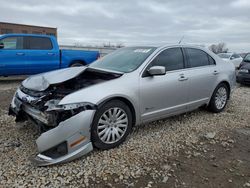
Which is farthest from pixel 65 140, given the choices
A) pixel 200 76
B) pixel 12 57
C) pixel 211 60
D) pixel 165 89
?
pixel 12 57

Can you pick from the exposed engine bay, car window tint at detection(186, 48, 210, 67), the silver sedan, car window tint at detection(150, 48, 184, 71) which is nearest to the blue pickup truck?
the silver sedan

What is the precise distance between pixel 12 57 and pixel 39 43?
44.8 inches

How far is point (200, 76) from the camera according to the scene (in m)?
4.76

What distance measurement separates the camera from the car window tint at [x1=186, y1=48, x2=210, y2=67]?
15.7ft

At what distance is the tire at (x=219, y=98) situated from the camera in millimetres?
5269

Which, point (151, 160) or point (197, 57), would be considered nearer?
point (151, 160)

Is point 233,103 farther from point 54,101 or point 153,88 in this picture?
point 54,101

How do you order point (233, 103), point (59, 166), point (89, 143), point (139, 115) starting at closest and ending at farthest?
1. point (59, 166)
2. point (89, 143)
3. point (139, 115)
4. point (233, 103)

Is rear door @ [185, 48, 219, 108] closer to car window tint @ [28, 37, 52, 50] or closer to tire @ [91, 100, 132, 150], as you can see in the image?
tire @ [91, 100, 132, 150]

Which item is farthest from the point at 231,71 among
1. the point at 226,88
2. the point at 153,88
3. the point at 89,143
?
the point at 89,143

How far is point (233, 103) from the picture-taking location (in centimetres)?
646

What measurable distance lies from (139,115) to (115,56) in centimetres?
142

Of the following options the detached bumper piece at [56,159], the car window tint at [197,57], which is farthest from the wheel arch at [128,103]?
the car window tint at [197,57]

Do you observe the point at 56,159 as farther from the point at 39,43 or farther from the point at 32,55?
the point at 39,43
